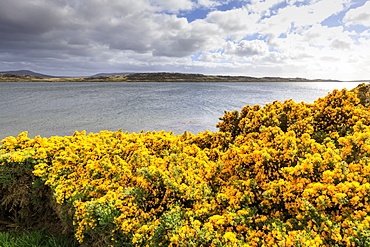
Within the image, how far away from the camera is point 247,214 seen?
132 inches

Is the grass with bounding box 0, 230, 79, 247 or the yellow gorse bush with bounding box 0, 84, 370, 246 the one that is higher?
the yellow gorse bush with bounding box 0, 84, 370, 246

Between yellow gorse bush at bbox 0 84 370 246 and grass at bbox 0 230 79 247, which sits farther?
grass at bbox 0 230 79 247

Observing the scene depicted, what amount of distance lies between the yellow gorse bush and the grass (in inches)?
42.4

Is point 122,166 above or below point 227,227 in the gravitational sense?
above

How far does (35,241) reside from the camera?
16.6 feet

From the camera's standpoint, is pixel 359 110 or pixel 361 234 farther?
pixel 359 110

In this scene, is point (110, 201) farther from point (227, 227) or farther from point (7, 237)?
point (7, 237)

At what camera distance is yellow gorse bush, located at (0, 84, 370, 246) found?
3.01 metres

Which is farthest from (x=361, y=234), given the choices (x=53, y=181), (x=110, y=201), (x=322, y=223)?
(x=53, y=181)

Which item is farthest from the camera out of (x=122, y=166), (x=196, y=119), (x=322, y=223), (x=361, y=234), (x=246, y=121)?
(x=196, y=119)

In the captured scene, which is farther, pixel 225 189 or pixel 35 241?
pixel 35 241

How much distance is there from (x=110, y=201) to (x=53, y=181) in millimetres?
2019

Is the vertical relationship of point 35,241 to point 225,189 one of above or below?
below

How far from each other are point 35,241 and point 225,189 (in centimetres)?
488
